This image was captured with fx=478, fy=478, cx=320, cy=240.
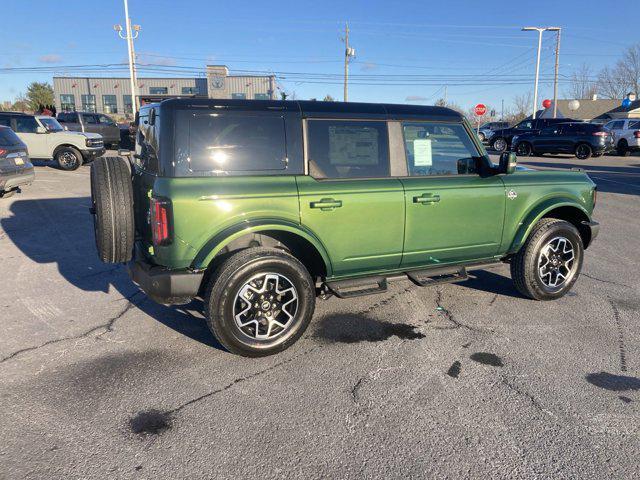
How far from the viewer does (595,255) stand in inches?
263

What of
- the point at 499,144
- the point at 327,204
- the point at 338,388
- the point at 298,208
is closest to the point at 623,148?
the point at 499,144

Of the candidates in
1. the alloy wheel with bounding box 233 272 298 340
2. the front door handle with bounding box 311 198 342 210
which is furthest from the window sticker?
the alloy wheel with bounding box 233 272 298 340

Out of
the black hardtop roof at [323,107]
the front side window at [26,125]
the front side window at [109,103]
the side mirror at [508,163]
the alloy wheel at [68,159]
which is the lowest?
the side mirror at [508,163]

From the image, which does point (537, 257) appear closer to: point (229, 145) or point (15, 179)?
point (229, 145)

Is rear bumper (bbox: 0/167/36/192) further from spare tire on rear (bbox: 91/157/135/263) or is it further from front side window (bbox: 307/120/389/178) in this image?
front side window (bbox: 307/120/389/178)

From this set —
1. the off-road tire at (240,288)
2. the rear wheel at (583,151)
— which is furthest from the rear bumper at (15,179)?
the rear wheel at (583,151)

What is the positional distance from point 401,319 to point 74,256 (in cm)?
452

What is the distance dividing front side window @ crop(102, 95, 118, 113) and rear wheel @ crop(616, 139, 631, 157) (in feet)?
186

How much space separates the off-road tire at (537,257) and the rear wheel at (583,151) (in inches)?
764

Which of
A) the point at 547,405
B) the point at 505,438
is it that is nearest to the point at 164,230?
the point at 505,438

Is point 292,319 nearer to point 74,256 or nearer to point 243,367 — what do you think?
point 243,367

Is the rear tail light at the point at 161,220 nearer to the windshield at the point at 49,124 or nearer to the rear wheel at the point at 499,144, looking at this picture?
the windshield at the point at 49,124

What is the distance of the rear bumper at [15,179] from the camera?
31.1 ft

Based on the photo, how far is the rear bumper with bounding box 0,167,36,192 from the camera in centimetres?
947
